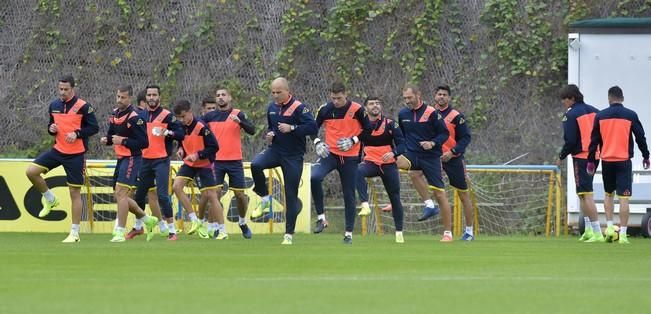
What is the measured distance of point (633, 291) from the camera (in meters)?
11.5

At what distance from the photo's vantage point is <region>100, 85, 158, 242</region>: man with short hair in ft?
65.4

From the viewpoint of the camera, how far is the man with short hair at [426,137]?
20.1m

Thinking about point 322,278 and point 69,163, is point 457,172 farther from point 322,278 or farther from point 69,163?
point 322,278

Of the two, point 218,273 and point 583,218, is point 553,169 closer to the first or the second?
point 583,218

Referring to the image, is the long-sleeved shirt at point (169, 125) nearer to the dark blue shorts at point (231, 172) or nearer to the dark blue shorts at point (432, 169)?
the dark blue shorts at point (231, 172)

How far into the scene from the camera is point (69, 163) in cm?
1988

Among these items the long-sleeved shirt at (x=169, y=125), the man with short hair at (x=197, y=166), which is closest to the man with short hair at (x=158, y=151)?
the long-sleeved shirt at (x=169, y=125)

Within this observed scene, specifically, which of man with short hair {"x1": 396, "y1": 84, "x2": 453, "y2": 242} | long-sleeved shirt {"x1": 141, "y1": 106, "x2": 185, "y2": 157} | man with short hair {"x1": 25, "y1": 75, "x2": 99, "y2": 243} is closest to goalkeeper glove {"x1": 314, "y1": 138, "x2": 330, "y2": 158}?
man with short hair {"x1": 396, "y1": 84, "x2": 453, "y2": 242}

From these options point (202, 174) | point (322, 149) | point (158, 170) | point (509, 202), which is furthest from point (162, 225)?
point (509, 202)

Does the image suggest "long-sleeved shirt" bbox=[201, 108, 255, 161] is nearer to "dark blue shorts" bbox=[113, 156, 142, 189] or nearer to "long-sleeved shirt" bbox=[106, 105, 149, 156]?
"long-sleeved shirt" bbox=[106, 105, 149, 156]

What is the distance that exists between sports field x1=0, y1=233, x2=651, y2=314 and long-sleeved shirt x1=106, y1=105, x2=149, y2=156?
133 centimetres

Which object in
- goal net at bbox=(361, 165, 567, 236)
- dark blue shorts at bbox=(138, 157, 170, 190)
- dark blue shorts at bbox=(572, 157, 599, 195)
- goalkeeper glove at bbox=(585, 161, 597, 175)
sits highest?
dark blue shorts at bbox=(138, 157, 170, 190)

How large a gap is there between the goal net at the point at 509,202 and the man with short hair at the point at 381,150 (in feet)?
11.8

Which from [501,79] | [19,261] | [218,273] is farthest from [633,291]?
[501,79]
